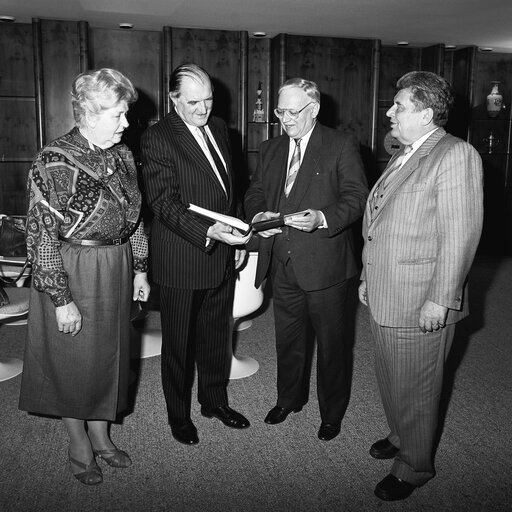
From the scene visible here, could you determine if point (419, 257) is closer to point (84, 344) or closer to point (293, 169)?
point (293, 169)

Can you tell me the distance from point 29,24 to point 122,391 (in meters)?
4.92

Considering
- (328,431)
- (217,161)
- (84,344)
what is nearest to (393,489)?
(328,431)

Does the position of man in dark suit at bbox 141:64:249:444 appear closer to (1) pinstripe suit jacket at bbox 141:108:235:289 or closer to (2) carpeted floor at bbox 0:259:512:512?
(1) pinstripe suit jacket at bbox 141:108:235:289

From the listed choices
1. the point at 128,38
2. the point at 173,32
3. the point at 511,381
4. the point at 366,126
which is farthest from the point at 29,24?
the point at 511,381

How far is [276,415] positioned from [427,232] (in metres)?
1.34

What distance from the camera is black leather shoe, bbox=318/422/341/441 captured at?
2760 mm

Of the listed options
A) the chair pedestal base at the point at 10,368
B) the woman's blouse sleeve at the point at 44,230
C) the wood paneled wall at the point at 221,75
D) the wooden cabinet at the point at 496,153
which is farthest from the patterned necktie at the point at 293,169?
the wooden cabinet at the point at 496,153

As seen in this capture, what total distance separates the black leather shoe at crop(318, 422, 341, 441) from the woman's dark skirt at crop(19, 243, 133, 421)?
1.00m

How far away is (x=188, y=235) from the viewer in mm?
2445

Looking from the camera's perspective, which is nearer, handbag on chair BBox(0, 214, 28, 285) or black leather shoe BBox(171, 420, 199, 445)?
black leather shoe BBox(171, 420, 199, 445)

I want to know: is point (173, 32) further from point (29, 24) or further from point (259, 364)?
point (259, 364)

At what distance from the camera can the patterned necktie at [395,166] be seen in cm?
225

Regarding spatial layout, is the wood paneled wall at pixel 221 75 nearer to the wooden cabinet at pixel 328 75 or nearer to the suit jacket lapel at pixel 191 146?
the wooden cabinet at pixel 328 75

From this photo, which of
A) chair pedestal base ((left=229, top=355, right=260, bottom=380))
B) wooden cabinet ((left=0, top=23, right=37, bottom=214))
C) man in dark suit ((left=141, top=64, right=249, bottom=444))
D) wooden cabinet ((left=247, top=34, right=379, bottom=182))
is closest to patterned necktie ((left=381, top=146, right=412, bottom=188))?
man in dark suit ((left=141, top=64, right=249, bottom=444))
